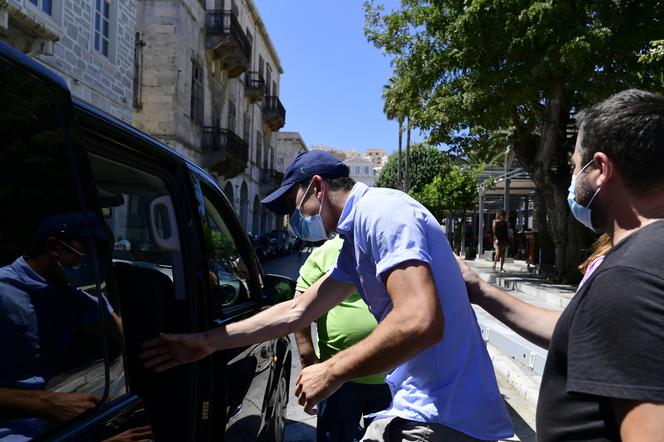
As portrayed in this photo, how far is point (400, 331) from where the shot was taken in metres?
1.49

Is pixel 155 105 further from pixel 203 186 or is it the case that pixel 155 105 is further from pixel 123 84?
pixel 203 186

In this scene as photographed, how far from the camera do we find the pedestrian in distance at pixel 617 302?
3.59ft

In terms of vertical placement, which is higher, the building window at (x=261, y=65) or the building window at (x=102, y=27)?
the building window at (x=261, y=65)

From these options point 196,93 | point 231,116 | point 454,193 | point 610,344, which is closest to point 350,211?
point 610,344

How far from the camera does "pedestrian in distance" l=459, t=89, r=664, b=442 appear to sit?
3.59 feet

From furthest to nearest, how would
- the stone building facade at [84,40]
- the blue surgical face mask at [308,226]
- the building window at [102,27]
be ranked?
1. the building window at [102,27]
2. the stone building facade at [84,40]
3. the blue surgical face mask at [308,226]

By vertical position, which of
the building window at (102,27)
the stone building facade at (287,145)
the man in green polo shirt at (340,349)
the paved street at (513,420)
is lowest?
the paved street at (513,420)

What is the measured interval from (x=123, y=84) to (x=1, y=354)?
566 inches

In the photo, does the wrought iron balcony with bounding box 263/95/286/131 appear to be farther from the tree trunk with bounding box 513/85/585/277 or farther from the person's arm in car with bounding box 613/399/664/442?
the person's arm in car with bounding box 613/399/664/442

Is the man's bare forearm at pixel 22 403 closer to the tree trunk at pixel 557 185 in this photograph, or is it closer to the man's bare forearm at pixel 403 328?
the man's bare forearm at pixel 403 328

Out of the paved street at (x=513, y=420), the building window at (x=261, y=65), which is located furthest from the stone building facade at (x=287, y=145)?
the paved street at (x=513, y=420)

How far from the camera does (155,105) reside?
67.9 feet

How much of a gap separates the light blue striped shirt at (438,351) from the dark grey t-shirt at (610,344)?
1.33 feet

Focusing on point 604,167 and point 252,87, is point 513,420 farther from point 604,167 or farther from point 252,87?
point 252,87
